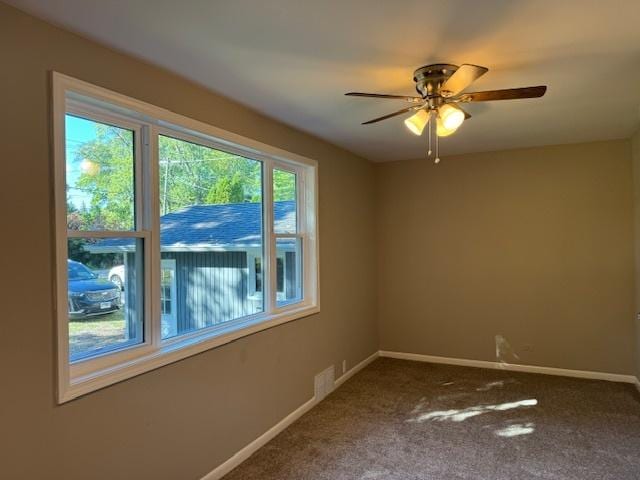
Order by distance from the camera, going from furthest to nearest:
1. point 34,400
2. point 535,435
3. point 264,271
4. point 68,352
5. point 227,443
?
point 264,271 < point 535,435 < point 227,443 < point 68,352 < point 34,400

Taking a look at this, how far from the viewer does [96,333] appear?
2.14m

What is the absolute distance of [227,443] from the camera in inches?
110

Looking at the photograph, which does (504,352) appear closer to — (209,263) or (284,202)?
(284,202)

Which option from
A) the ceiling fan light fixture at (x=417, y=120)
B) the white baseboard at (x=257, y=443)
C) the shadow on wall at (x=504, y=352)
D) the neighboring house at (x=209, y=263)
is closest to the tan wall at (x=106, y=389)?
the white baseboard at (x=257, y=443)

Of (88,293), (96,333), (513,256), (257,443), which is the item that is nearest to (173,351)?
(96,333)

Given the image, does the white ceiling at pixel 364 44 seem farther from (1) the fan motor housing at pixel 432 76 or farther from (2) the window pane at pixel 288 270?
(2) the window pane at pixel 288 270

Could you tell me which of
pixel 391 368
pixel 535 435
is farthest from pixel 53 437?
pixel 391 368

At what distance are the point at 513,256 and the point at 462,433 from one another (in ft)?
7.13

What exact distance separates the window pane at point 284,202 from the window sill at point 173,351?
0.71 metres

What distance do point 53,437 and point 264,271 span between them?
183 cm

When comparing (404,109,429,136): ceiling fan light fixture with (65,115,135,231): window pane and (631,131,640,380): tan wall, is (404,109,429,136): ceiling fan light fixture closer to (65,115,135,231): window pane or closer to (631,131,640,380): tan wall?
(65,115,135,231): window pane

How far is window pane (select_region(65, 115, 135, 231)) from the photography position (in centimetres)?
200

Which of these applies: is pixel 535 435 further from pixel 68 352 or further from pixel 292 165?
pixel 68 352

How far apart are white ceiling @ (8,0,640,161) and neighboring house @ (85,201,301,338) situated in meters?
0.82
